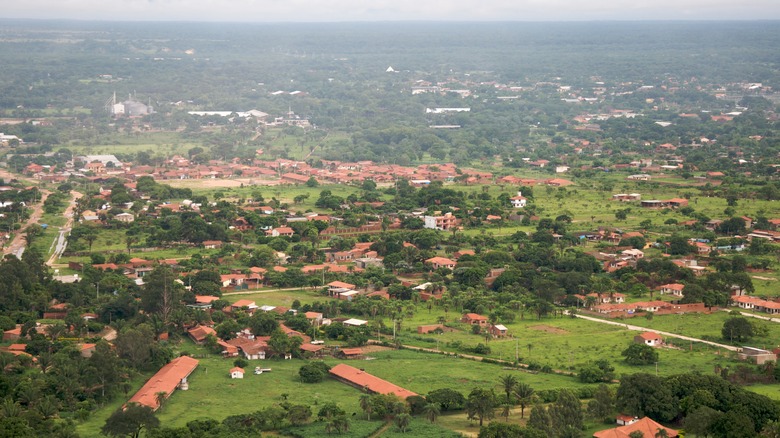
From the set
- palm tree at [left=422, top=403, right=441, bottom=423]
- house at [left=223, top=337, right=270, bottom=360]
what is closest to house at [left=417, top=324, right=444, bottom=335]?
house at [left=223, top=337, right=270, bottom=360]

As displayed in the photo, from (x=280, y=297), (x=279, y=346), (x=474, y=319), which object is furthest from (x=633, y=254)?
(x=279, y=346)

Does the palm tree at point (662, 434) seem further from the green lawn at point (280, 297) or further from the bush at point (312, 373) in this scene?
the green lawn at point (280, 297)

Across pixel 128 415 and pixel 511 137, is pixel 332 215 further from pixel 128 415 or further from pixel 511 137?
pixel 511 137

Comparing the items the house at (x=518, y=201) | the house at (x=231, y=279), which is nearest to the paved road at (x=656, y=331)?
the house at (x=231, y=279)

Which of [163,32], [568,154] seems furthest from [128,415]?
[163,32]

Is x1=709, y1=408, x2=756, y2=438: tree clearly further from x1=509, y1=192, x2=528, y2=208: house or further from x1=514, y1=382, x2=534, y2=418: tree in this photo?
x1=509, y1=192, x2=528, y2=208: house
